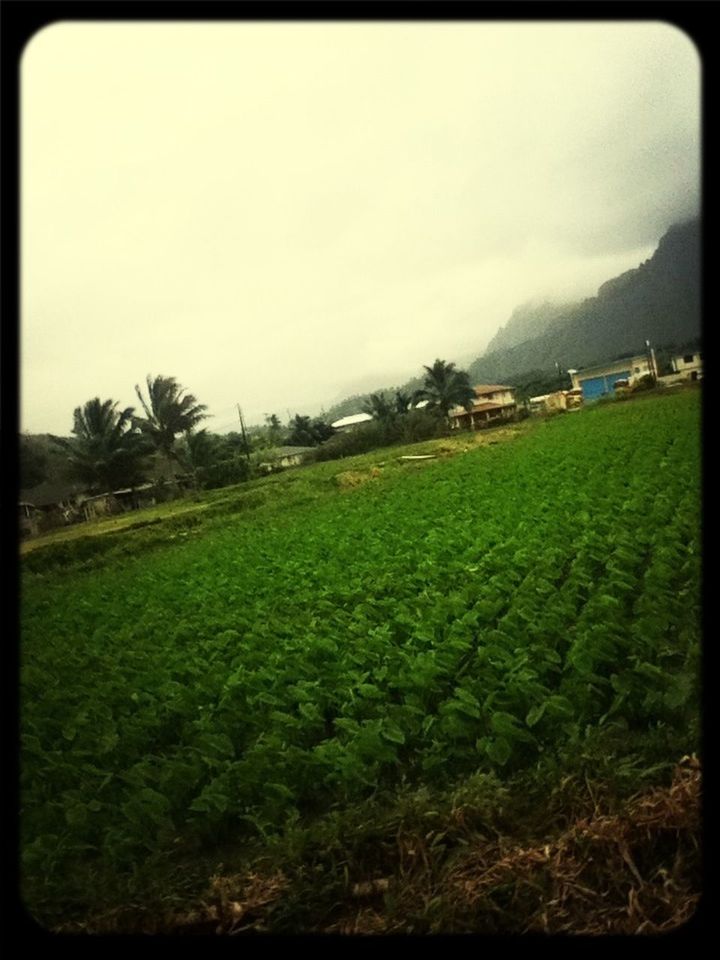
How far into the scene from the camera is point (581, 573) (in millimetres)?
1925

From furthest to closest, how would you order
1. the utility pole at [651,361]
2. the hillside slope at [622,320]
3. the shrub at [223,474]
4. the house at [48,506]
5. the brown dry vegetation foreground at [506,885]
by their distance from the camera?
the shrub at [223,474] < the house at [48,506] < the utility pole at [651,361] < the hillside slope at [622,320] < the brown dry vegetation foreground at [506,885]

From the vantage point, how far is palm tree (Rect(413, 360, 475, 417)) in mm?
1818

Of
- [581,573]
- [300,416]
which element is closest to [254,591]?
[300,416]

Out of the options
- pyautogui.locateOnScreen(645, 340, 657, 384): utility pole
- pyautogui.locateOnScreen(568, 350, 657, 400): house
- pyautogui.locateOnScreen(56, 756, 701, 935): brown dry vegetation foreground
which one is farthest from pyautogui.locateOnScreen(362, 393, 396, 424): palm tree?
pyautogui.locateOnScreen(56, 756, 701, 935): brown dry vegetation foreground

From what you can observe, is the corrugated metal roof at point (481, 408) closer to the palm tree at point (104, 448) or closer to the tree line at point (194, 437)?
the tree line at point (194, 437)

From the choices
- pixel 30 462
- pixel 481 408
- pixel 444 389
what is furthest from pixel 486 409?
pixel 30 462

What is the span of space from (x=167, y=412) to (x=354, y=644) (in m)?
0.92

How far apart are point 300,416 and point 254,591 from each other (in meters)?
0.63

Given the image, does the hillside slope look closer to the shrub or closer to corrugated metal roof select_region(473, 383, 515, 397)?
corrugated metal roof select_region(473, 383, 515, 397)

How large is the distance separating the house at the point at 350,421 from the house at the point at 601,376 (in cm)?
71

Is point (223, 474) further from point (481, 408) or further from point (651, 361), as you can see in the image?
point (651, 361)

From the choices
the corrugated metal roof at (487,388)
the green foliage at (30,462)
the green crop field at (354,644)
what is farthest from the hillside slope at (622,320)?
the green foliage at (30,462)

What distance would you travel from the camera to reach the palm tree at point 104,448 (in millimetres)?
1850

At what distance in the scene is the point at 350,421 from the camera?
196 centimetres
